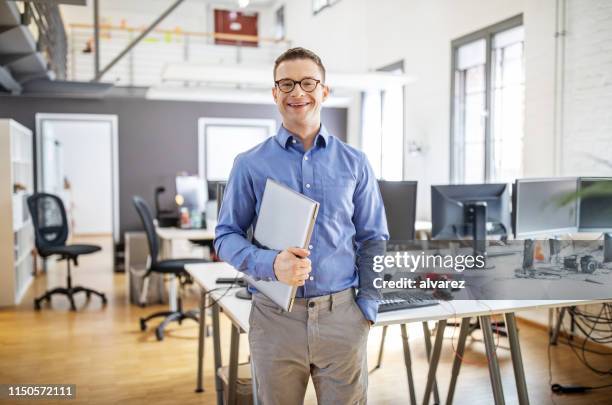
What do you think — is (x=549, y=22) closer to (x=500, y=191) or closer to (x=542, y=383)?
(x=500, y=191)

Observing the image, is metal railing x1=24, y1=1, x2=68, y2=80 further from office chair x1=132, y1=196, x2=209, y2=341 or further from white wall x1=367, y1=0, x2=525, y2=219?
white wall x1=367, y1=0, x2=525, y2=219

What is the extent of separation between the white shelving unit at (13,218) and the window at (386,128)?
4507 millimetres

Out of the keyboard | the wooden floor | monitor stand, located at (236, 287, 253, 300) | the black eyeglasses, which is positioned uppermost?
the black eyeglasses

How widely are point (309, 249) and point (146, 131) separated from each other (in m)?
8.01

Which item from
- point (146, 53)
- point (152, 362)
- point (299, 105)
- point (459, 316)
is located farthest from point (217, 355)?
point (146, 53)

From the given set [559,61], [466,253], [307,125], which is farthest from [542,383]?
[307,125]

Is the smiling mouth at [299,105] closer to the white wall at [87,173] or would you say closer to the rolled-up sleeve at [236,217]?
the rolled-up sleeve at [236,217]

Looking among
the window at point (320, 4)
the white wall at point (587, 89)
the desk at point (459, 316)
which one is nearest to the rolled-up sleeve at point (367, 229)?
the desk at point (459, 316)

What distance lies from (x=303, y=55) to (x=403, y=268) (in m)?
1.22

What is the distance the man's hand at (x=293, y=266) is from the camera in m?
1.55

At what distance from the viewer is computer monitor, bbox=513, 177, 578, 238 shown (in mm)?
3689

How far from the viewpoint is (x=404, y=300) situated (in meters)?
2.61

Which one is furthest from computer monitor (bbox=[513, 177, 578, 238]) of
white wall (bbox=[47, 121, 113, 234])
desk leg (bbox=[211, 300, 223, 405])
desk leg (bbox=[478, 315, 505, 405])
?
white wall (bbox=[47, 121, 113, 234])

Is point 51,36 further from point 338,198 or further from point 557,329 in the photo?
point 338,198
